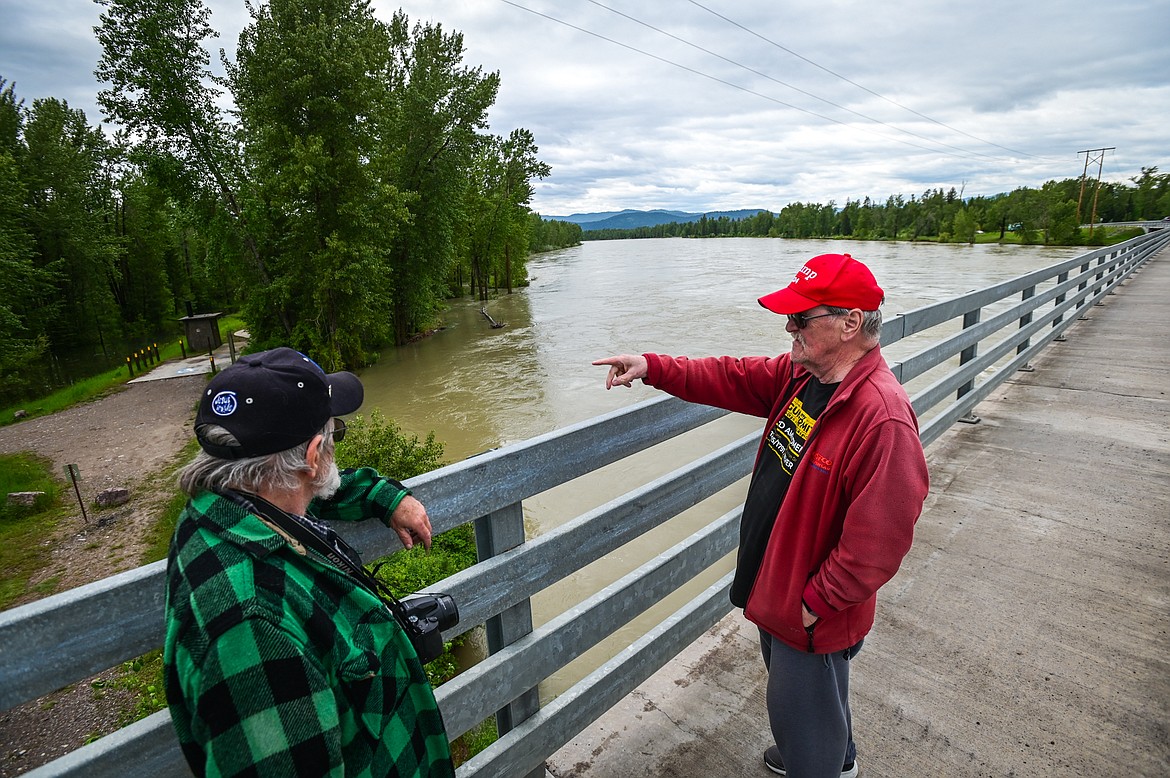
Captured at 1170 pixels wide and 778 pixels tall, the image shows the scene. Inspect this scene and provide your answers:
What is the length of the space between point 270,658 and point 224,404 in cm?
46

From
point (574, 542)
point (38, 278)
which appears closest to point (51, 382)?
point (38, 278)

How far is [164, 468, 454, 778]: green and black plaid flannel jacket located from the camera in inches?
36.3

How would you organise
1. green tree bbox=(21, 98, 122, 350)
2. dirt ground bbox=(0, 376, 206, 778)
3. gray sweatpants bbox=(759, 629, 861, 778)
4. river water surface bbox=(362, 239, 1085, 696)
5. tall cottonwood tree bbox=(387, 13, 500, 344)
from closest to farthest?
gray sweatpants bbox=(759, 629, 861, 778) < dirt ground bbox=(0, 376, 206, 778) < river water surface bbox=(362, 239, 1085, 696) < tall cottonwood tree bbox=(387, 13, 500, 344) < green tree bbox=(21, 98, 122, 350)

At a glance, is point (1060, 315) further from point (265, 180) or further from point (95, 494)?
point (265, 180)

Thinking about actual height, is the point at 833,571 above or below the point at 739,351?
above

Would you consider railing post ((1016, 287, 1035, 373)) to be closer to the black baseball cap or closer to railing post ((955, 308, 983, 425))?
railing post ((955, 308, 983, 425))

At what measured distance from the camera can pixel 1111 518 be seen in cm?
377

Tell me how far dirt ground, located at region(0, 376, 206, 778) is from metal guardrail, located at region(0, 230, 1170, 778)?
13.3 feet

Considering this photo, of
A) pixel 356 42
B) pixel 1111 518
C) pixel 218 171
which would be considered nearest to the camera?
pixel 1111 518

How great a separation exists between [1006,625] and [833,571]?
1.94 m

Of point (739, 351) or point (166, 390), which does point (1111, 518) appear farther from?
point (166, 390)

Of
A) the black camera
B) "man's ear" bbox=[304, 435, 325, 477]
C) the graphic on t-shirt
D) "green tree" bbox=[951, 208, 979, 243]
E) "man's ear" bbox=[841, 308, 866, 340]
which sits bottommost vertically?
"green tree" bbox=[951, 208, 979, 243]

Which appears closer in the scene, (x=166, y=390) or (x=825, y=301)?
(x=825, y=301)

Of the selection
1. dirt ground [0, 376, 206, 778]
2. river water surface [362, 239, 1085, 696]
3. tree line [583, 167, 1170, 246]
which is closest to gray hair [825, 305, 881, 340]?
dirt ground [0, 376, 206, 778]
